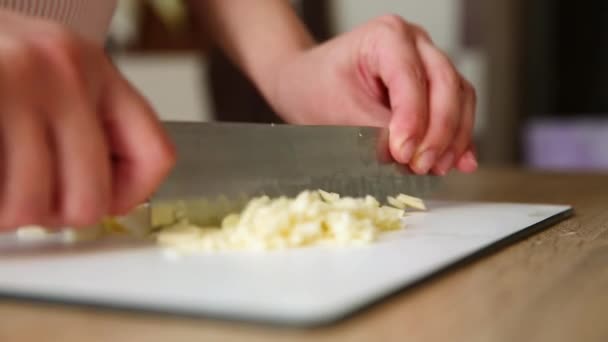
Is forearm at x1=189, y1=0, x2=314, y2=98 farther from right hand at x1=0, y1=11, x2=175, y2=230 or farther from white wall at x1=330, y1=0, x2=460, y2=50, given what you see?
white wall at x1=330, y1=0, x2=460, y2=50

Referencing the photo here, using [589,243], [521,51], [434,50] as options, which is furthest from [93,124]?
[521,51]

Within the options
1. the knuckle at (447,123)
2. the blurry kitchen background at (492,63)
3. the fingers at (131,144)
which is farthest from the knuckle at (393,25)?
the blurry kitchen background at (492,63)

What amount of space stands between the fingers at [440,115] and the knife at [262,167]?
0.03 m

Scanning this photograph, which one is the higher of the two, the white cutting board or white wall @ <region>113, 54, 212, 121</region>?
white wall @ <region>113, 54, 212, 121</region>

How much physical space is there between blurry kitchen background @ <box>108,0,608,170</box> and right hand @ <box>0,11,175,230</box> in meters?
2.08

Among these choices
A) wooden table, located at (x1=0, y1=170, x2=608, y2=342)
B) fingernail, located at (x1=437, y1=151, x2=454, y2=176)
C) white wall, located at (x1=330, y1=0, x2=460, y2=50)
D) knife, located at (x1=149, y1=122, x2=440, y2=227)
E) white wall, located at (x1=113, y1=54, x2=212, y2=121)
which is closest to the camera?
wooden table, located at (x1=0, y1=170, x2=608, y2=342)

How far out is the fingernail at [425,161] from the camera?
0.85 metres

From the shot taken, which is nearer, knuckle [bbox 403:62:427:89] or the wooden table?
the wooden table

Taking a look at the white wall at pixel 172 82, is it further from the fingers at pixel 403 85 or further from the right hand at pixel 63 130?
the right hand at pixel 63 130

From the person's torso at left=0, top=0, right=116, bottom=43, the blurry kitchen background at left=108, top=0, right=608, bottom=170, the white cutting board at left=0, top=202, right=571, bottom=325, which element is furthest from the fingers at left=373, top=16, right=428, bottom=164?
the blurry kitchen background at left=108, top=0, right=608, bottom=170

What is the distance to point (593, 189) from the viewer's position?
113cm

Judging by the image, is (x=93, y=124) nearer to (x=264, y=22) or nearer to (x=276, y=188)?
(x=276, y=188)

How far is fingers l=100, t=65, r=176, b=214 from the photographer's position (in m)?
0.51

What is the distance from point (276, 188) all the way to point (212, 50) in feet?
7.08
